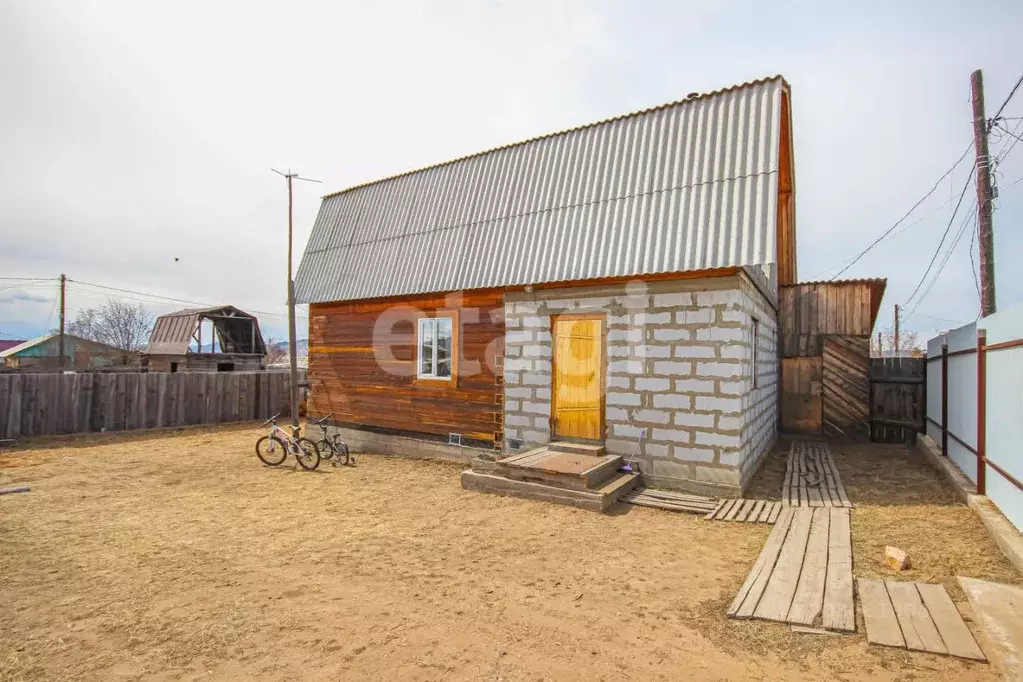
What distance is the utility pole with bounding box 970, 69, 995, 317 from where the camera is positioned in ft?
37.3

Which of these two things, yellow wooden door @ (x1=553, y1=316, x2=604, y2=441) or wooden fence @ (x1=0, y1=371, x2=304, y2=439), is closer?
yellow wooden door @ (x1=553, y1=316, x2=604, y2=441)

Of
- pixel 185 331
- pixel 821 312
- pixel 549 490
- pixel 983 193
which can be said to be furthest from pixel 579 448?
pixel 185 331

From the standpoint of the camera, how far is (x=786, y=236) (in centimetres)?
1487

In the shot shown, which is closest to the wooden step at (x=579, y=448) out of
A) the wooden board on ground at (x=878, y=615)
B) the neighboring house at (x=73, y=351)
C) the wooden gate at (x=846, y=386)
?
the wooden board on ground at (x=878, y=615)

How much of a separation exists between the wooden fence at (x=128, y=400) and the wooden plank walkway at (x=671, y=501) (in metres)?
15.4

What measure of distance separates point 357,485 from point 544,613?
6007 mm

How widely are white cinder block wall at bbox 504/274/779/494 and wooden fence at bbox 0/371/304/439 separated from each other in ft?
44.2

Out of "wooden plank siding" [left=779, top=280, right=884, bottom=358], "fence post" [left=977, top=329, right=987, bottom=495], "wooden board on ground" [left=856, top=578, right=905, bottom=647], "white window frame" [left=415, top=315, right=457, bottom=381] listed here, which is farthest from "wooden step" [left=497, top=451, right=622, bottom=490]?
"wooden plank siding" [left=779, top=280, right=884, bottom=358]

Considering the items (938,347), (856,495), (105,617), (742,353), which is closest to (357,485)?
(105,617)

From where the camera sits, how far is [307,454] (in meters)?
11.3

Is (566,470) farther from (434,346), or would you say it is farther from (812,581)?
(434,346)

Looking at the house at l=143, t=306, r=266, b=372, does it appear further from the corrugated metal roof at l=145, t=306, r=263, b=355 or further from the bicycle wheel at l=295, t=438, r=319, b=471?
the bicycle wheel at l=295, t=438, r=319, b=471

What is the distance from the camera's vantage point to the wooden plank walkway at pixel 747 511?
7.21 m

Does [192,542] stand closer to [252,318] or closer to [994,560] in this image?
[994,560]
